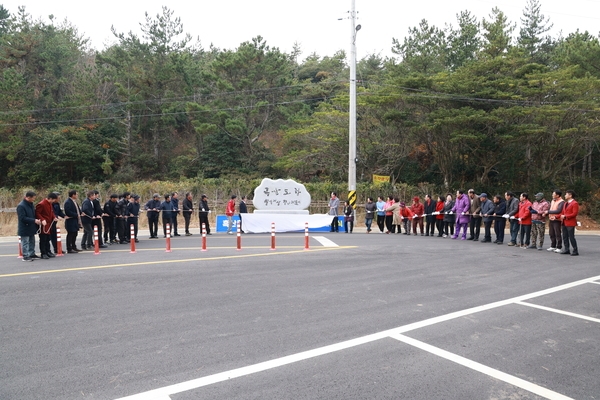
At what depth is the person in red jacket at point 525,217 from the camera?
15.4 metres

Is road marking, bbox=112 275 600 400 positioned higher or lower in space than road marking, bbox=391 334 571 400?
higher

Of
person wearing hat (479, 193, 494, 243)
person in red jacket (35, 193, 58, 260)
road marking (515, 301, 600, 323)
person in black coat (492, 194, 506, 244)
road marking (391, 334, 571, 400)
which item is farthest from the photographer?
person wearing hat (479, 193, 494, 243)

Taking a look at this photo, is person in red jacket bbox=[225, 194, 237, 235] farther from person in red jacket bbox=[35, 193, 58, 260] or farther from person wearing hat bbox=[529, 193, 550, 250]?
person wearing hat bbox=[529, 193, 550, 250]

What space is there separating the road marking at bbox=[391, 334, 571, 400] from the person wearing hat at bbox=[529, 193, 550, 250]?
11.0m

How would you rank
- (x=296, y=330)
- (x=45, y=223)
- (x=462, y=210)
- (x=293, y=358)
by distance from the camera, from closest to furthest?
(x=293, y=358), (x=296, y=330), (x=45, y=223), (x=462, y=210)

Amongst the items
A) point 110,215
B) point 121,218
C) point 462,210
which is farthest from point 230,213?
point 462,210

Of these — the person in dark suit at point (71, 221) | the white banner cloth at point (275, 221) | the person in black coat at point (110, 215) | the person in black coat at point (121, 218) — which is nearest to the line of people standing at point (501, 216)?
the white banner cloth at point (275, 221)

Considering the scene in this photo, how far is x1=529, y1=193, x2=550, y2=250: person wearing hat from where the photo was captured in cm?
1484

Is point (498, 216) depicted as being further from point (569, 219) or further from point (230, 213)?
point (230, 213)

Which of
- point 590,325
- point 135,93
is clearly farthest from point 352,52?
point 135,93

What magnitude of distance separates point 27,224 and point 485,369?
38.1 feet

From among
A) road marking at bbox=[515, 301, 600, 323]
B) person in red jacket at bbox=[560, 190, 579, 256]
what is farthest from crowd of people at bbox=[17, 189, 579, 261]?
road marking at bbox=[515, 301, 600, 323]

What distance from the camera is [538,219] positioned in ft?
49.4

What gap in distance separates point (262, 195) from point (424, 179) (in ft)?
62.5
